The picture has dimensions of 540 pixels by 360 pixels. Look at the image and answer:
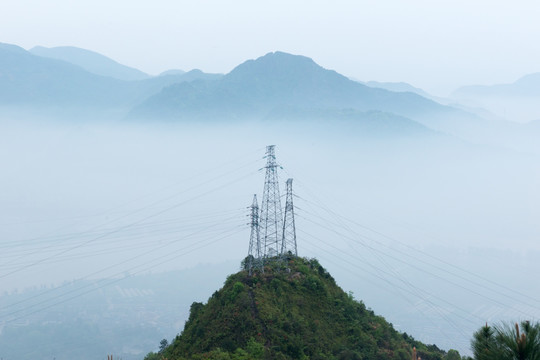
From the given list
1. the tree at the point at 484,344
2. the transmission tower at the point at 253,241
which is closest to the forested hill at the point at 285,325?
the transmission tower at the point at 253,241

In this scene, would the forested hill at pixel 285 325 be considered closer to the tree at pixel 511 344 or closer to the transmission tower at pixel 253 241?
the transmission tower at pixel 253 241

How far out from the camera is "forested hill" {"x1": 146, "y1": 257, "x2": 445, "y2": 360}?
119ft

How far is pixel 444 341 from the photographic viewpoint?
16112 cm

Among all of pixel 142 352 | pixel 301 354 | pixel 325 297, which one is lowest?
pixel 142 352

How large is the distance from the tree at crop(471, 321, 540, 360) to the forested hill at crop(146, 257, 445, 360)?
22.7 m

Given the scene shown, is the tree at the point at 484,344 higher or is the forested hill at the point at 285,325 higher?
the tree at the point at 484,344

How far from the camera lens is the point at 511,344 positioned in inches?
430

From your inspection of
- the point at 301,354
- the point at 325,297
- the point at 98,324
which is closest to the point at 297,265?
the point at 325,297

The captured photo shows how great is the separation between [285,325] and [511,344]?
28541mm

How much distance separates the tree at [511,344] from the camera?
10.7 meters

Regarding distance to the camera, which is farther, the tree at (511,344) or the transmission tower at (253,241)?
the transmission tower at (253,241)

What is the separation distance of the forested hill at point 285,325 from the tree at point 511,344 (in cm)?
2267

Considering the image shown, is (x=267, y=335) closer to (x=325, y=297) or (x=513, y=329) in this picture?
(x=325, y=297)

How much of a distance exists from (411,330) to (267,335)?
150m
